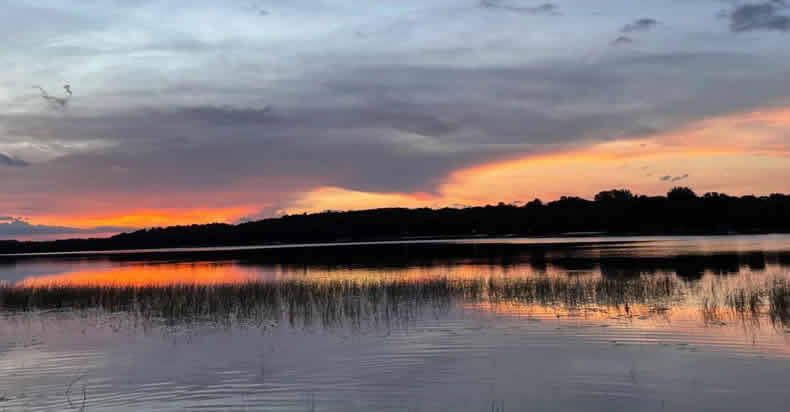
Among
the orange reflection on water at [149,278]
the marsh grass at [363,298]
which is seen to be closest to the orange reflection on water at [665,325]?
the marsh grass at [363,298]

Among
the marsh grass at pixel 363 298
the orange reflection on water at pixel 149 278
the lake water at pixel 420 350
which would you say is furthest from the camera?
the orange reflection on water at pixel 149 278

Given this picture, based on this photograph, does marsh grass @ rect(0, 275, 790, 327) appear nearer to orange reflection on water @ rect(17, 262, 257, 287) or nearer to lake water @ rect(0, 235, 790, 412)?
lake water @ rect(0, 235, 790, 412)

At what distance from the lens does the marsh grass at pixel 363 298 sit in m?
24.6

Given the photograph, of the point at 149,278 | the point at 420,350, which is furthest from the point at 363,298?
the point at 149,278

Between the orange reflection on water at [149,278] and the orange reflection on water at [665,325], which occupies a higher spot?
the orange reflection on water at [149,278]

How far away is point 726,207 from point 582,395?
188474 millimetres

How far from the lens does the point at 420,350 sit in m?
17.7

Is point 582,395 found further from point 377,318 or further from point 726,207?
point 726,207

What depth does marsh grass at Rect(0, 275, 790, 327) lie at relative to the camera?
80.6ft

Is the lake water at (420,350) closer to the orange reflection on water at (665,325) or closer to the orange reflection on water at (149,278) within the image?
the orange reflection on water at (665,325)

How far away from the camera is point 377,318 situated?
79.7 feet

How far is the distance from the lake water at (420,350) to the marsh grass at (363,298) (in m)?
0.15

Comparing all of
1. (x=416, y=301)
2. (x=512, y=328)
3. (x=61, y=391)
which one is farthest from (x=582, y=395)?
(x=416, y=301)

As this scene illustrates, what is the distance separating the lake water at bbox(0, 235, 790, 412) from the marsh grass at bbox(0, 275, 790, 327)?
0.48ft
